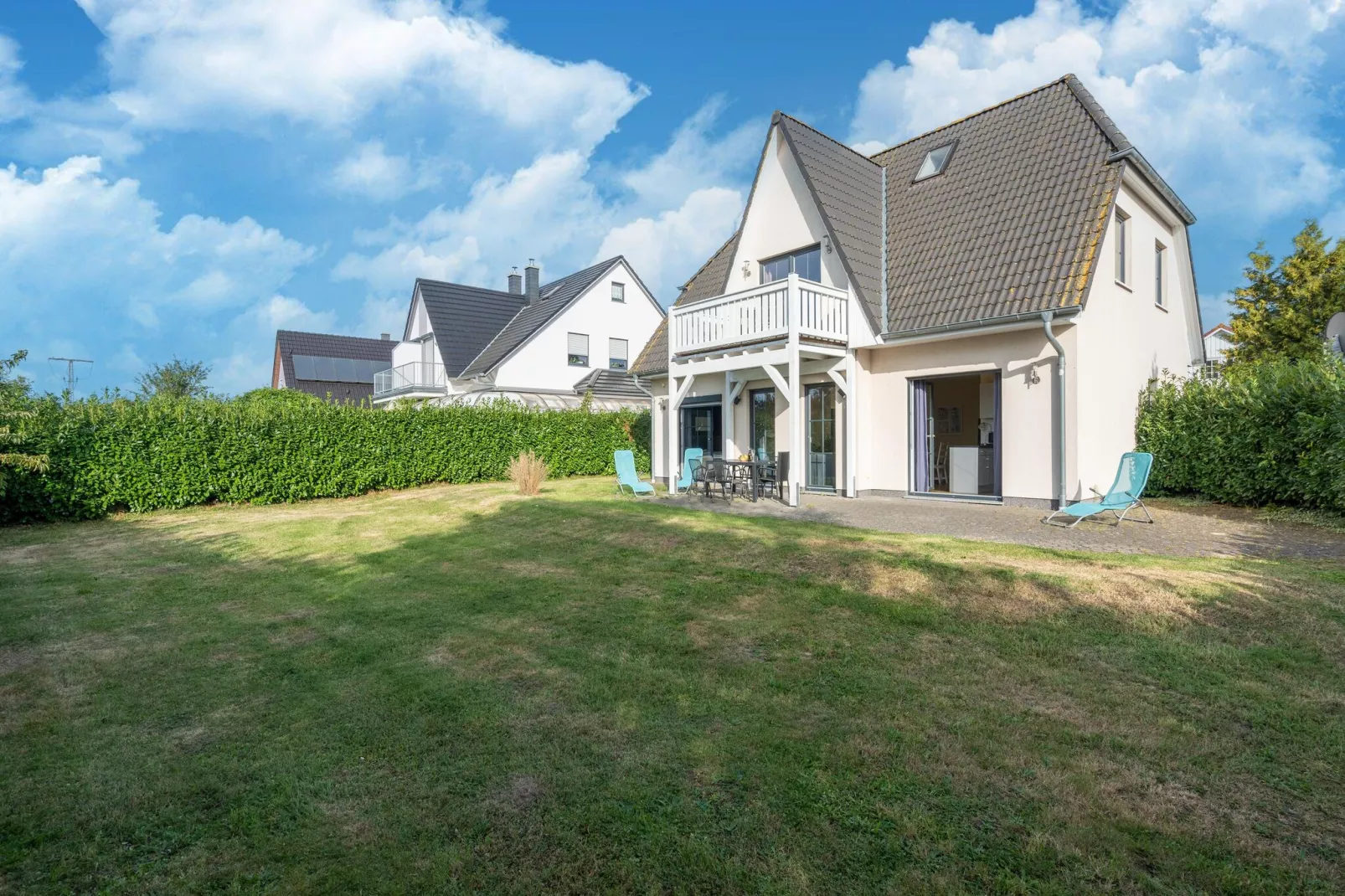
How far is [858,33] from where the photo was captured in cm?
1620

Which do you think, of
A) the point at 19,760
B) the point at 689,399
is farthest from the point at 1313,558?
the point at 689,399

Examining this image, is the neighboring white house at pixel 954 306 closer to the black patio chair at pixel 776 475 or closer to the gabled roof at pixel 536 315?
the black patio chair at pixel 776 475

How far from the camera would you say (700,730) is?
370 centimetres

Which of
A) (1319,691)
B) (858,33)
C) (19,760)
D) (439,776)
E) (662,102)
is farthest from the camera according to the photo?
(662,102)

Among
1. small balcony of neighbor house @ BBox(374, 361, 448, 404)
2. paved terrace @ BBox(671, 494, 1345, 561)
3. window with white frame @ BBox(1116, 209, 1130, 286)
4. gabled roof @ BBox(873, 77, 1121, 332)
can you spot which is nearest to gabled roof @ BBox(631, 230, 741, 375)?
gabled roof @ BBox(873, 77, 1121, 332)

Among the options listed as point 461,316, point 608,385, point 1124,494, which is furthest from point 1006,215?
point 461,316

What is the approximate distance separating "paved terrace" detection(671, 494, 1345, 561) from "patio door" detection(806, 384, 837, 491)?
6.42ft

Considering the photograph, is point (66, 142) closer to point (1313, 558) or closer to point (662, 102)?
point (662, 102)

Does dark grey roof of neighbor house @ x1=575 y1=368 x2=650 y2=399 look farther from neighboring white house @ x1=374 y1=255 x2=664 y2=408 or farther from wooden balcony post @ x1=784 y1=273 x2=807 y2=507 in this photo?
wooden balcony post @ x1=784 y1=273 x2=807 y2=507

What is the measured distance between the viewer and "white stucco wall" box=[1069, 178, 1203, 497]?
11.6 metres

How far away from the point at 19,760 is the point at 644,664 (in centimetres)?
337

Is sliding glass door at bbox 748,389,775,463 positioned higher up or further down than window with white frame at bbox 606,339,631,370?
further down

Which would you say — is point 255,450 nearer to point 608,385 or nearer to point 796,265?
point 796,265

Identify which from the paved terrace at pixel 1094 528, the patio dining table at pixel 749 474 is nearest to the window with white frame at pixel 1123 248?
the paved terrace at pixel 1094 528
